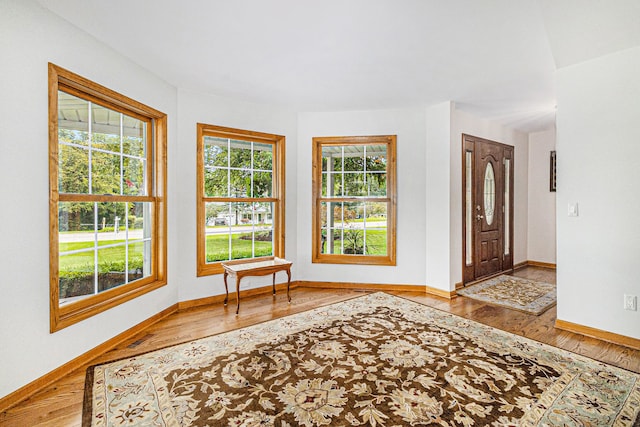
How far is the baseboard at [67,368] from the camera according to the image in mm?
1982

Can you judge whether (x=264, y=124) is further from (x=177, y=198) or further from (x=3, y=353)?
(x=3, y=353)

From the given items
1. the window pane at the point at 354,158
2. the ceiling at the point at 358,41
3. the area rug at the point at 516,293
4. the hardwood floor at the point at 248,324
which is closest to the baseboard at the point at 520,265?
the area rug at the point at 516,293

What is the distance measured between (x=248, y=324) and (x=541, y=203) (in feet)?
19.0

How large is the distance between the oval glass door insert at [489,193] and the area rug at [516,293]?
1.04 metres

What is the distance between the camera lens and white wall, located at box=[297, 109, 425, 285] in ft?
14.6

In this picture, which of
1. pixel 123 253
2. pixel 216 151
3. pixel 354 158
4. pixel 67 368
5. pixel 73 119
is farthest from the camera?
pixel 354 158

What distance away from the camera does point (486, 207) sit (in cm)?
527

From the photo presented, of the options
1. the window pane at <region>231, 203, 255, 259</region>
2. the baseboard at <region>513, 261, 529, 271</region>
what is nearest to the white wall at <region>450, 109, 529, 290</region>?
the baseboard at <region>513, 261, 529, 271</region>

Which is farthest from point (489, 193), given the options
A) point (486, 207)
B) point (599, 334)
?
point (599, 334)

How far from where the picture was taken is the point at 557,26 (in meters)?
2.44

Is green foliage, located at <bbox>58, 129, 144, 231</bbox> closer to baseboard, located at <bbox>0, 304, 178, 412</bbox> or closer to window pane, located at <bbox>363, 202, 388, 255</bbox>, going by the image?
baseboard, located at <bbox>0, 304, 178, 412</bbox>

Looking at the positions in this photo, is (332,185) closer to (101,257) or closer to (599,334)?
(101,257)

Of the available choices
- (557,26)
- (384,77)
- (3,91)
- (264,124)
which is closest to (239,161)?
(264,124)

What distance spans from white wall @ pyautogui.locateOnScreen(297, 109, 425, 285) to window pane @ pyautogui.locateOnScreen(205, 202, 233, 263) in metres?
1.04
